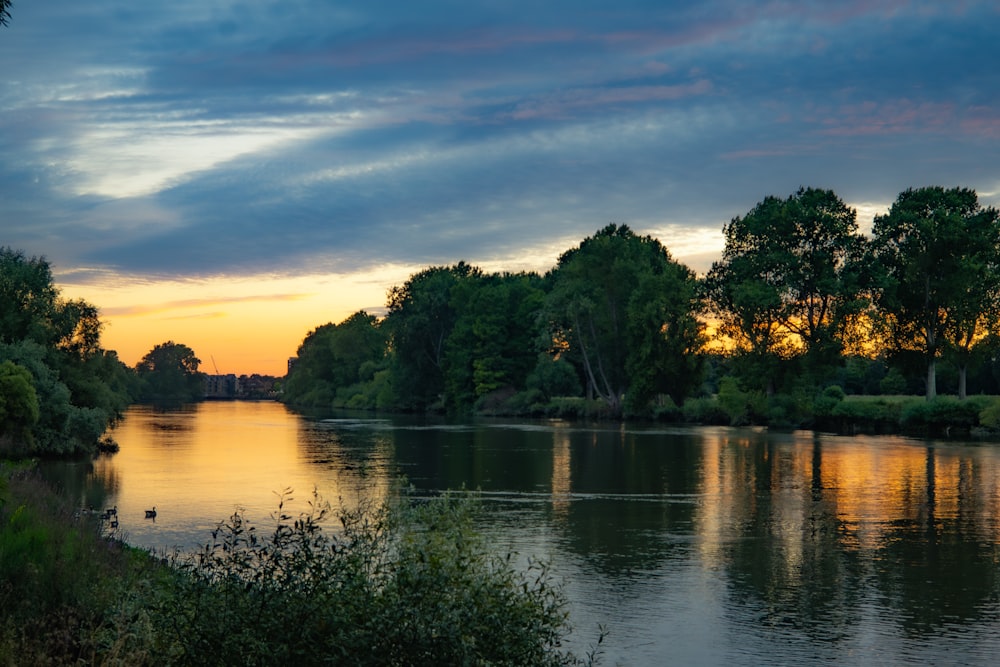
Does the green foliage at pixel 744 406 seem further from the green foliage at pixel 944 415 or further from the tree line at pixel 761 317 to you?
the green foliage at pixel 944 415

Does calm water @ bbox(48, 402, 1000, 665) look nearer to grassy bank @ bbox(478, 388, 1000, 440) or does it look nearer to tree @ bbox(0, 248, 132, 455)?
tree @ bbox(0, 248, 132, 455)

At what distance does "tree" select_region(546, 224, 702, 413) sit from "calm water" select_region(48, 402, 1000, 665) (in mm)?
30607

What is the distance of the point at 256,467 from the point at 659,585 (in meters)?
31.4

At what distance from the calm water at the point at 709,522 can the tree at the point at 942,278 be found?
1684 centimetres

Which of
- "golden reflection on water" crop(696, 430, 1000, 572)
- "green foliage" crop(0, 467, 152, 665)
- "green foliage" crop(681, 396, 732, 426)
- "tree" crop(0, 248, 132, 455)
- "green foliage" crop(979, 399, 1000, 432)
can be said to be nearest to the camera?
"green foliage" crop(0, 467, 152, 665)

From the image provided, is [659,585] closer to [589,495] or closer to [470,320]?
[589,495]

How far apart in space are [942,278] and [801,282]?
1255 centimetres

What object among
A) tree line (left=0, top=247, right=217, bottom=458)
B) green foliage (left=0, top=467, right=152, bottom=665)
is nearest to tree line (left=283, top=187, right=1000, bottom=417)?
tree line (left=0, top=247, right=217, bottom=458)

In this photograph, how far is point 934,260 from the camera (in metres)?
76.3

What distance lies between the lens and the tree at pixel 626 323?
95.3 meters

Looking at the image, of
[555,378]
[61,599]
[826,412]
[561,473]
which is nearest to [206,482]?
[561,473]

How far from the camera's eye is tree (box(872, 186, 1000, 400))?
75.4m

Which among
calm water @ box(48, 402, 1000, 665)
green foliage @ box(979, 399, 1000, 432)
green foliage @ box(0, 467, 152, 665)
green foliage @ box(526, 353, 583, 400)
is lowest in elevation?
calm water @ box(48, 402, 1000, 665)

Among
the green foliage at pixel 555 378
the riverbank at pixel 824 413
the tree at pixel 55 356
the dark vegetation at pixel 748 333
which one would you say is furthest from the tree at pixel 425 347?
the tree at pixel 55 356
